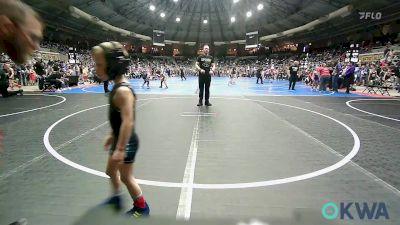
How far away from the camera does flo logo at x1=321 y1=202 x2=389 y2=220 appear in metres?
2.96

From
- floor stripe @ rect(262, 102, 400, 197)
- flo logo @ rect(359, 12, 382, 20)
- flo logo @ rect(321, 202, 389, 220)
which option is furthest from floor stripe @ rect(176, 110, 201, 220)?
flo logo @ rect(359, 12, 382, 20)

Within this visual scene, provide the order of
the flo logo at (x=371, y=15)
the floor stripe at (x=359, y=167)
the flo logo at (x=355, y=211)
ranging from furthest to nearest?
the flo logo at (x=371, y=15) < the floor stripe at (x=359, y=167) < the flo logo at (x=355, y=211)

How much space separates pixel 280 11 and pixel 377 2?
17.6 metres

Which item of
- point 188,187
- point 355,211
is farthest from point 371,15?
point 188,187

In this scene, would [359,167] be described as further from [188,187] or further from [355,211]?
[188,187]

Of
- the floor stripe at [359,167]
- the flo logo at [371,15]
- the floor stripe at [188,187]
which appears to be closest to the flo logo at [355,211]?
the floor stripe at [359,167]

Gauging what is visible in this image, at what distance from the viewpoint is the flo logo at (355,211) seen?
2.96 m

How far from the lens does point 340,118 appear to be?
8633 millimetres

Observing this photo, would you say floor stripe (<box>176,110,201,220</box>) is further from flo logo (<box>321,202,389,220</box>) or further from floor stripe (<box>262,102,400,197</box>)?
floor stripe (<box>262,102,400,197</box>)

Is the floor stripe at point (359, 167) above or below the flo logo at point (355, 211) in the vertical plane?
above

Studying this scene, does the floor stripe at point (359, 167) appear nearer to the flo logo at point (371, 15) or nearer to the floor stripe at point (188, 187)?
the floor stripe at point (188, 187)

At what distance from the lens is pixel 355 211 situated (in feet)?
10.0

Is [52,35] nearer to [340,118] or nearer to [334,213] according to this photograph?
[340,118]

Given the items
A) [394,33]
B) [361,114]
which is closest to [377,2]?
[394,33]
